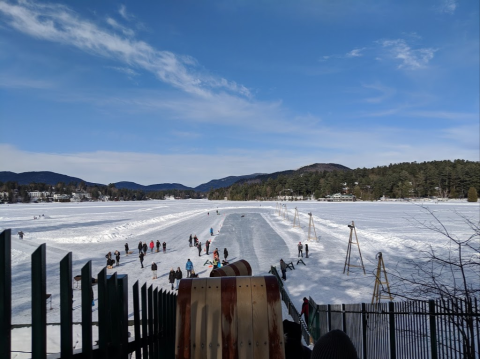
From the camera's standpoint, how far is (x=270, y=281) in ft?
8.85

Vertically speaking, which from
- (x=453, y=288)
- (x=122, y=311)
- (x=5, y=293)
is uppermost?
(x=5, y=293)

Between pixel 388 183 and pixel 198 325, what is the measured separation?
5634 inches

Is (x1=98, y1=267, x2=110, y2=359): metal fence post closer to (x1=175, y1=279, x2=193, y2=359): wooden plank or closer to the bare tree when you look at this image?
(x1=175, y1=279, x2=193, y2=359): wooden plank

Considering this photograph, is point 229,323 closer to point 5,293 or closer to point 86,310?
point 86,310

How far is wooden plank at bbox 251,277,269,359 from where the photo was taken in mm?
2572


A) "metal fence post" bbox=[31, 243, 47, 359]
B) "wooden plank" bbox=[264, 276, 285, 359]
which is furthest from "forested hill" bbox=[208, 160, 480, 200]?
"metal fence post" bbox=[31, 243, 47, 359]

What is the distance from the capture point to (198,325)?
2590 millimetres

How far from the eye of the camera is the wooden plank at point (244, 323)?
256 centimetres

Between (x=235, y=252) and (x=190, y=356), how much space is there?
21.6 m

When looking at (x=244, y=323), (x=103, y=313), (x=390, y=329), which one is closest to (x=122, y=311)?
(x=103, y=313)

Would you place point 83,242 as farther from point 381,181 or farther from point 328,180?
point 328,180

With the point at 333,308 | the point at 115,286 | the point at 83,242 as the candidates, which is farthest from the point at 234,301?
the point at 83,242

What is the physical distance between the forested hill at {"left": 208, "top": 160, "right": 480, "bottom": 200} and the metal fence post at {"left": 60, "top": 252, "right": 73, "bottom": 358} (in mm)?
132789

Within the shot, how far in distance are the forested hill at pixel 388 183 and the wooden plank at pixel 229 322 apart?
432 ft
